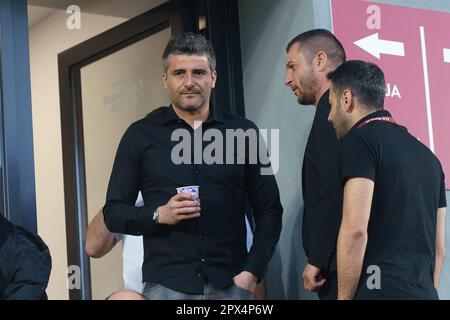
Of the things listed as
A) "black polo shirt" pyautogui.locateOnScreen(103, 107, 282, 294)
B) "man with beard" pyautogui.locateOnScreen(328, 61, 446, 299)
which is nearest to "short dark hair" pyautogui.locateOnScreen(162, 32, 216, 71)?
"black polo shirt" pyautogui.locateOnScreen(103, 107, 282, 294)

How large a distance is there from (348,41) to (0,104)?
1.65 metres

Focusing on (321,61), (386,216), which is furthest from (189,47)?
(386,216)

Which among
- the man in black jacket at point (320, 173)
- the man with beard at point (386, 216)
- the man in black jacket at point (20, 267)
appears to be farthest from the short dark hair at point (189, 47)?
the man in black jacket at point (20, 267)

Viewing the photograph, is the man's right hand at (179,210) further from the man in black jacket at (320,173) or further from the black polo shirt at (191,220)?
the man in black jacket at (320,173)

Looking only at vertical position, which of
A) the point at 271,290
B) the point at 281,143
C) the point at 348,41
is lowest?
the point at 271,290

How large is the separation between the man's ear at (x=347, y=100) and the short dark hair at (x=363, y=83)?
0.05 feet

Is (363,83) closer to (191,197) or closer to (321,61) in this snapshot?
(321,61)

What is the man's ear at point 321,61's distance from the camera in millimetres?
4016

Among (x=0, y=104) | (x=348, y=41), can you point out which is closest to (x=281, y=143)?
(x=348, y=41)

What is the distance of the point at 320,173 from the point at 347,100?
312 millimetres

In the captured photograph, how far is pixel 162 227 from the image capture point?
3.57 metres

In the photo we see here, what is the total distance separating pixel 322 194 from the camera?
143 inches

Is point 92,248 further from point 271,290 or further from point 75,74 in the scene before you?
point 75,74

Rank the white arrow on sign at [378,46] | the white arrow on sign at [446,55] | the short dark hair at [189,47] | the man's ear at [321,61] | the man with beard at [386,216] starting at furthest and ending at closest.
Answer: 1. the white arrow on sign at [446,55]
2. the white arrow on sign at [378,46]
3. the man's ear at [321,61]
4. the short dark hair at [189,47]
5. the man with beard at [386,216]
